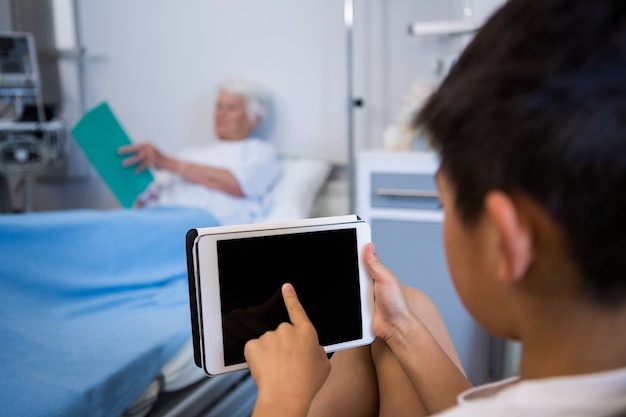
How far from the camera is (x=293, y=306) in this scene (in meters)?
0.63

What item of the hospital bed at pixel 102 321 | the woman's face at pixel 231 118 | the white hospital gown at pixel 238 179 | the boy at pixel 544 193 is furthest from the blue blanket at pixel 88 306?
the boy at pixel 544 193

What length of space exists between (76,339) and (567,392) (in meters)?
0.95

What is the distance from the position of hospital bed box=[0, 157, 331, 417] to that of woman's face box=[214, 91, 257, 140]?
58 cm

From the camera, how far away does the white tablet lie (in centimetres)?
64

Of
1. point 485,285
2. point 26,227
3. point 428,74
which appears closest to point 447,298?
point 428,74

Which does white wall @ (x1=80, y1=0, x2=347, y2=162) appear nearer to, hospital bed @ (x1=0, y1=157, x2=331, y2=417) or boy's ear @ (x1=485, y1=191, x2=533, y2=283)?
hospital bed @ (x1=0, y1=157, x2=331, y2=417)

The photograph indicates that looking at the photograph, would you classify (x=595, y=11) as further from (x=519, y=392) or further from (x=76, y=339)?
(x=76, y=339)

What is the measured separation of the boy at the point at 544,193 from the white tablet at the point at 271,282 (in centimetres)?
23

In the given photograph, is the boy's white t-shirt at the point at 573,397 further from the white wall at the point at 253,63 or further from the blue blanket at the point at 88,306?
the white wall at the point at 253,63

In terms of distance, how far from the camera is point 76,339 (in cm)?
108

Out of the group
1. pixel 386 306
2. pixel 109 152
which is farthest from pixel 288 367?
pixel 109 152

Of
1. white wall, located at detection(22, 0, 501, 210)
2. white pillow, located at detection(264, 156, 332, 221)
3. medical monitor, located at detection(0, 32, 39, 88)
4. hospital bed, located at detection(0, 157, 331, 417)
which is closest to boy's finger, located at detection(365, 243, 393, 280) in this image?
hospital bed, located at detection(0, 157, 331, 417)

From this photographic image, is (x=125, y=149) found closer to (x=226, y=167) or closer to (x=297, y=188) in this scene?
(x=226, y=167)

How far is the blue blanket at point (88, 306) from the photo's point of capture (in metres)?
0.90
